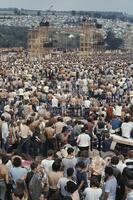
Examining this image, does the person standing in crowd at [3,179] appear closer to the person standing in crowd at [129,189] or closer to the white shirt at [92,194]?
the white shirt at [92,194]

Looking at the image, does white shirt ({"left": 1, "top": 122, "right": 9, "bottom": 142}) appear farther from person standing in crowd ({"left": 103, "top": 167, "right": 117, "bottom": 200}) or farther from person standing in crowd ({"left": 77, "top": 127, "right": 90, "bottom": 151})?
person standing in crowd ({"left": 103, "top": 167, "right": 117, "bottom": 200})

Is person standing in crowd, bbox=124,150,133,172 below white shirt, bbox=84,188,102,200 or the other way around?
below

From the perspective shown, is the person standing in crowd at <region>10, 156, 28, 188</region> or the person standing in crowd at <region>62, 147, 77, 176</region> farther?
the person standing in crowd at <region>62, 147, 77, 176</region>

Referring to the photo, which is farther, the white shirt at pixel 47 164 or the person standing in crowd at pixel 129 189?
the white shirt at pixel 47 164

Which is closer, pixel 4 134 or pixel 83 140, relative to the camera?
pixel 83 140

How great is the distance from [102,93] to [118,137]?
13.1m

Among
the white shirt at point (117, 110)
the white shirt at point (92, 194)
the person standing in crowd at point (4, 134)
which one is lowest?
the white shirt at point (117, 110)

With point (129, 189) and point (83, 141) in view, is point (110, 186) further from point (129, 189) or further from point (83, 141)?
point (83, 141)

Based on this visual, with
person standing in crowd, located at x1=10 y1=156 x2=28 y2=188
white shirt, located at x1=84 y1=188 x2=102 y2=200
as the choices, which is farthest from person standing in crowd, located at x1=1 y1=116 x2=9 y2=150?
white shirt, located at x1=84 y1=188 x2=102 y2=200

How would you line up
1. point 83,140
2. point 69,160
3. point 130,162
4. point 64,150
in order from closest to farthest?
point 130,162 → point 69,160 → point 64,150 → point 83,140

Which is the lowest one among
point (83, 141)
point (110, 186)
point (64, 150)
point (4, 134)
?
point (4, 134)

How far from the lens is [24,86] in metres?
31.8

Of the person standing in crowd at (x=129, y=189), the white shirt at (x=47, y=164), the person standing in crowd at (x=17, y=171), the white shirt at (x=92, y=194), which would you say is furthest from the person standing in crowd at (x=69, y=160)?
the person standing in crowd at (x=129, y=189)

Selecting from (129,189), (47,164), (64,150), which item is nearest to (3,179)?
(47,164)
